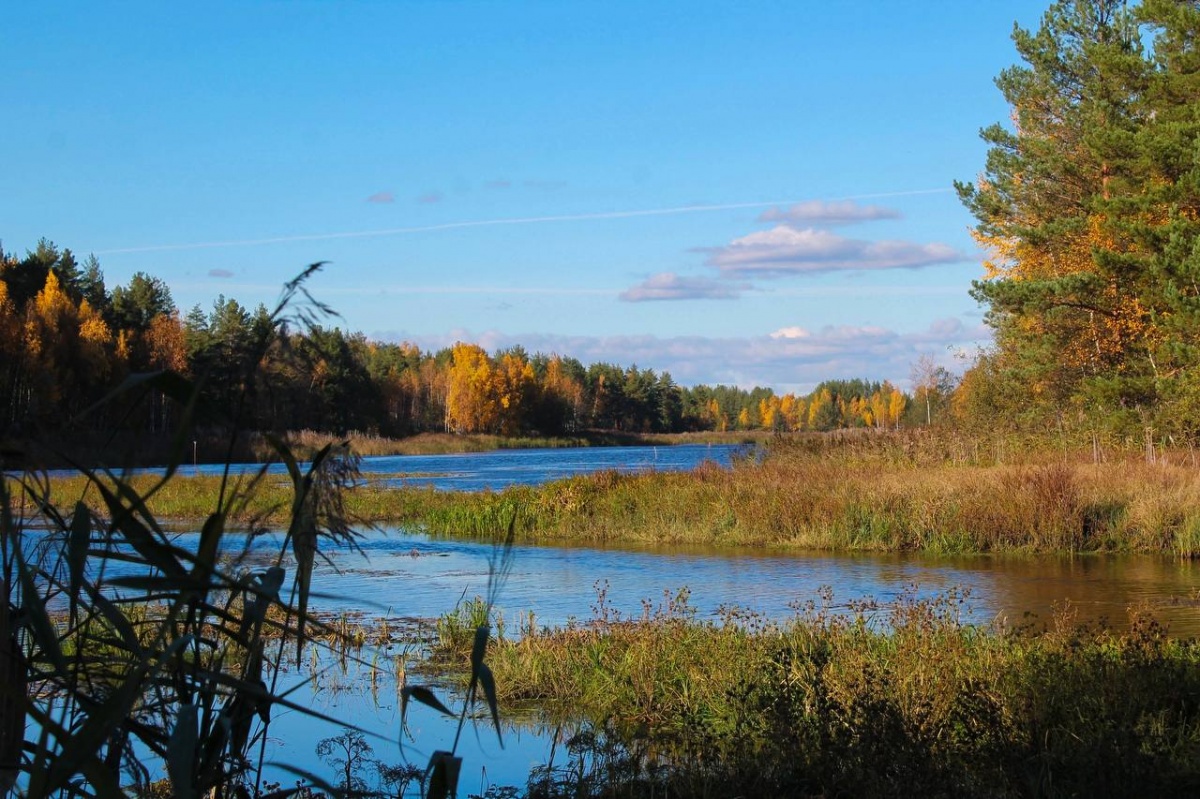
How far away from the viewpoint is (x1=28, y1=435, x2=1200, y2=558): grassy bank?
1895 cm

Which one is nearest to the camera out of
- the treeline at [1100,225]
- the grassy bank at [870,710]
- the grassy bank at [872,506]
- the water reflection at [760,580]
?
the grassy bank at [870,710]

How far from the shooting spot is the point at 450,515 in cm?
2520

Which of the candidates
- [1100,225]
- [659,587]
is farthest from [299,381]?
[1100,225]

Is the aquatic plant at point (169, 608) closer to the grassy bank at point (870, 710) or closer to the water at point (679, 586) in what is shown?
the grassy bank at point (870, 710)

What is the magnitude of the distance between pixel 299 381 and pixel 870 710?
4242 millimetres

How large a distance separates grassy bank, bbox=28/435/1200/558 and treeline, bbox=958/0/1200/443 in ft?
10.2

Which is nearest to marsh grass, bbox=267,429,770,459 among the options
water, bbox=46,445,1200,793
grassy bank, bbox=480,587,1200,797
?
water, bbox=46,445,1200,793

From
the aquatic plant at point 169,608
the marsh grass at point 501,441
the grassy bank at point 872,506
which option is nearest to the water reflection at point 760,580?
the grassy bank at point 872,506

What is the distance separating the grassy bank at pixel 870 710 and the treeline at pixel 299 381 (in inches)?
109

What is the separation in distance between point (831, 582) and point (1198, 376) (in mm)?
12783

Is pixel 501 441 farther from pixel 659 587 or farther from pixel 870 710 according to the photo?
pixel 870 710

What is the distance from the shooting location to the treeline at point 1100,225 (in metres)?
24.7

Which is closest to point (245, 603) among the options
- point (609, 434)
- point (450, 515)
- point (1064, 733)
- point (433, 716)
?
point (1064, 733)

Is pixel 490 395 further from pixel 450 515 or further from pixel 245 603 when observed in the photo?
pixel 245 603
